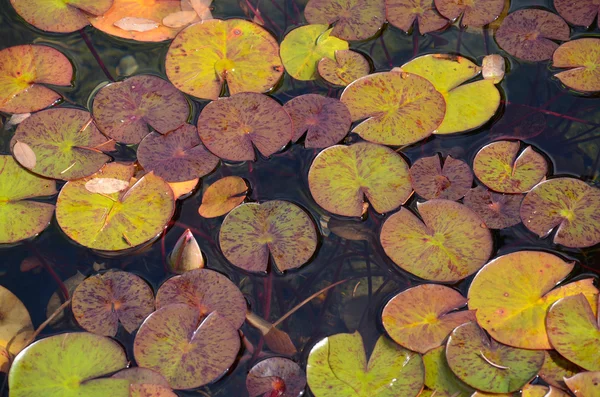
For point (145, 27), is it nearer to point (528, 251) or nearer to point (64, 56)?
point (64, 56)

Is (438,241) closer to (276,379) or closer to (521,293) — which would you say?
(521,293)

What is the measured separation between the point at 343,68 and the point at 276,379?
130 cm

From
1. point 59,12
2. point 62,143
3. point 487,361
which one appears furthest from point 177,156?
point 487,361

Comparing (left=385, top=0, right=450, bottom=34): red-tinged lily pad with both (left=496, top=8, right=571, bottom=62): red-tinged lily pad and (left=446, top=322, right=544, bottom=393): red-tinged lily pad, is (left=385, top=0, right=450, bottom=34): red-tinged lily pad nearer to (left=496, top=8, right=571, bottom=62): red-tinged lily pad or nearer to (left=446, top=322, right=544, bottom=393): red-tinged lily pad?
(left=496, top=8, right=571, bottom=62): red-tinged lily pad

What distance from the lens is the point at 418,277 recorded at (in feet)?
6.20

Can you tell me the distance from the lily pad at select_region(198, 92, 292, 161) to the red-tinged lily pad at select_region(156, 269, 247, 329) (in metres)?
0.49

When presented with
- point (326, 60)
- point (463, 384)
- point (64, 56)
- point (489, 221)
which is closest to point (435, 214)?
point (489, 221)

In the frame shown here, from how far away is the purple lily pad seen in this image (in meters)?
2.04

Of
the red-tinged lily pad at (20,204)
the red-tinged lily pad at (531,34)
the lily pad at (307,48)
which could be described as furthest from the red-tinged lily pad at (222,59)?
the red-tinged lily pad at (531,34)

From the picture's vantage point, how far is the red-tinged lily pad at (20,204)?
6.39 feet

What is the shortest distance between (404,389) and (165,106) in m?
1.41

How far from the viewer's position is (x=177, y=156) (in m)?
2.08

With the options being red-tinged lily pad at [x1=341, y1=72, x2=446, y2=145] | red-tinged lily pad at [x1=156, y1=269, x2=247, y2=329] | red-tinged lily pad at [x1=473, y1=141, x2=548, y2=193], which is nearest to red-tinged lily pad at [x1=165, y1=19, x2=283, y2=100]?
red-tinged lily pad at [x1=341, y1=72, x2=446, y2=145]

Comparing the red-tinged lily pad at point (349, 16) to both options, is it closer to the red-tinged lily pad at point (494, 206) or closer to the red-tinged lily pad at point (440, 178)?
the red-tinged lily pad at point (440, 178)
